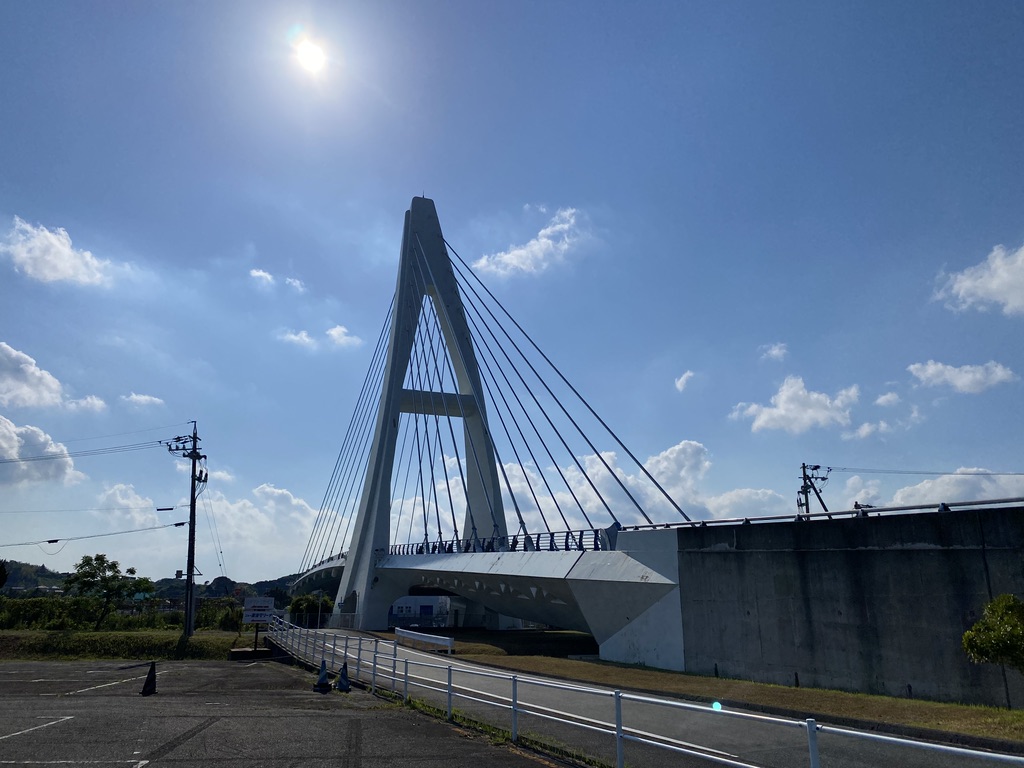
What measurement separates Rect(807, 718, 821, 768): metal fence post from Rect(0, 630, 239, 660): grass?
36.0 m

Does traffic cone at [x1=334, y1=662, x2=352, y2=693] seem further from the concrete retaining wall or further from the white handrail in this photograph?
the concrete retaining wall

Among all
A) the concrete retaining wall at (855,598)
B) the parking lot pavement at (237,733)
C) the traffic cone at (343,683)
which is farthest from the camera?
the traffic cone at (343,683)

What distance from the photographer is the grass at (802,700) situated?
1100 centimetres

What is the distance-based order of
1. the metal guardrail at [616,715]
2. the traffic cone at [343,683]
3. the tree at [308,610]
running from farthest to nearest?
the tree at [308,610] → the traffic cone at [343,683] → the metal guardrail at [616,715]

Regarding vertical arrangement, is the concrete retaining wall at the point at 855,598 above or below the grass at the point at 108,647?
above

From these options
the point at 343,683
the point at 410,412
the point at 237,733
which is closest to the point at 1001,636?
the point at 237,733

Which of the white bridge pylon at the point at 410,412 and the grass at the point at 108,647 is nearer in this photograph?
the grass at the point at 108,647

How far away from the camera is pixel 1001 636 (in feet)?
34.9

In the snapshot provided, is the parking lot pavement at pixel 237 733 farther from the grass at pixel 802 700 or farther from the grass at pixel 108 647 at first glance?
the grass at pixel 108 647

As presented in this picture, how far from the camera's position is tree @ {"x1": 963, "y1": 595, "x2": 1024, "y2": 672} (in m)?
10.5

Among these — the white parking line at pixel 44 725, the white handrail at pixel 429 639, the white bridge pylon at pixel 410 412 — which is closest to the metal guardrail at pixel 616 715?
the white handrail at pixel 429 639

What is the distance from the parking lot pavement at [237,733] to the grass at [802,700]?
5.56 m

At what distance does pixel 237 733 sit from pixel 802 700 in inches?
398

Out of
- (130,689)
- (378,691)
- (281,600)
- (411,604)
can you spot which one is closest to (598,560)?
(378,691)
